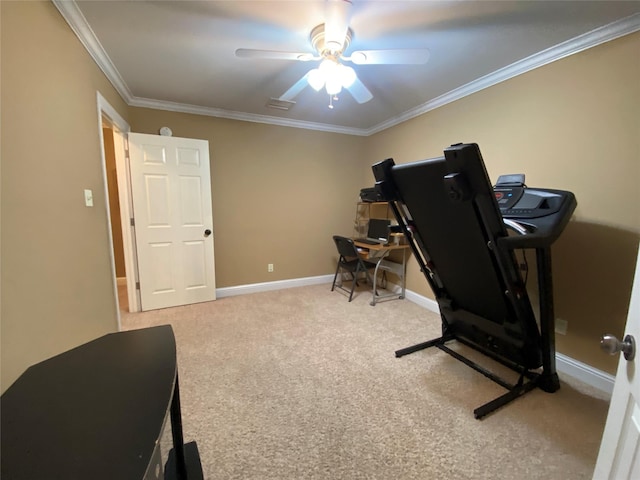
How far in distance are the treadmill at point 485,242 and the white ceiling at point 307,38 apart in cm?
94

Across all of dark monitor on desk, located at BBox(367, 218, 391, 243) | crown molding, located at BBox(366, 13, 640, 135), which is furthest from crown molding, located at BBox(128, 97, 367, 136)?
dark monitor on desk, located at BBox(367, 218, 391, 243)

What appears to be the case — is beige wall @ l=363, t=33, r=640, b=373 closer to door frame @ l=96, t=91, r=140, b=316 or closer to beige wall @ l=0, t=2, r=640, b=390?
beige wall @ l=0, t=2, r=640, b=390

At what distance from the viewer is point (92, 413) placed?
0.64m

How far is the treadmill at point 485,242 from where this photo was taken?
142 centimetres

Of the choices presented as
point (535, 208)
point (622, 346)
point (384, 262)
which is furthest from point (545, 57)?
point (384, 262)

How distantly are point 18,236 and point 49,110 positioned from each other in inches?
28.5

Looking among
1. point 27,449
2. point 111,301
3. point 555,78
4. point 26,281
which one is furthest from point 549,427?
point 111,301

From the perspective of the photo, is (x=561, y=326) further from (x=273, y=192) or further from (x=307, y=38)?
(x=273, y=192)

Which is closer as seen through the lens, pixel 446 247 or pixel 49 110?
pixel 49 110

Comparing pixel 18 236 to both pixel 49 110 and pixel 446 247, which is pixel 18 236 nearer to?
pixel 49 110

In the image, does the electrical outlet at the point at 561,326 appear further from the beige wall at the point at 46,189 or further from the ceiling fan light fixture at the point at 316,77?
the beige wall at the point at 46,189

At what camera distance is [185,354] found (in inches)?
88.2

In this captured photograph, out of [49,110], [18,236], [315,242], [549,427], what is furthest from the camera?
[315,242]

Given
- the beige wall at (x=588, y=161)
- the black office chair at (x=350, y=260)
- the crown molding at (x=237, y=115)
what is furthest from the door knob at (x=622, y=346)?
the crown molding at (x=237, y=115)
